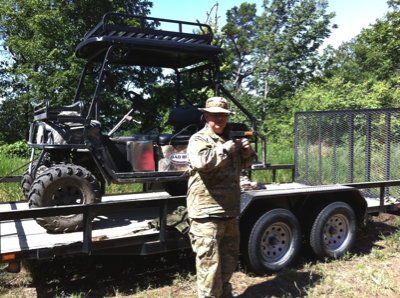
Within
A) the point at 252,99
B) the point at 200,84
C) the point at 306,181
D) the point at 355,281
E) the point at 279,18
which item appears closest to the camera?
the point at 355,281

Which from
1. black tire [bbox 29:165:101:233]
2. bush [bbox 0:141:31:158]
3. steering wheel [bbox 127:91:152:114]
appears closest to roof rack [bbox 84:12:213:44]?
steering wheel [bbox 127:91:152:114]

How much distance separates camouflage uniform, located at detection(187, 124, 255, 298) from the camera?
318cm

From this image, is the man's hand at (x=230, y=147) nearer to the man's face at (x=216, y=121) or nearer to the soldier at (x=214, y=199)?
the soldier at (x=214, y=199)

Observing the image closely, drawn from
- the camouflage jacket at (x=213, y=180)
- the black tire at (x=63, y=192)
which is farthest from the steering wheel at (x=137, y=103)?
the camouflage jacket at (x=213, y=180)

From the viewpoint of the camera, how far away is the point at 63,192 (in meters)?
4.26

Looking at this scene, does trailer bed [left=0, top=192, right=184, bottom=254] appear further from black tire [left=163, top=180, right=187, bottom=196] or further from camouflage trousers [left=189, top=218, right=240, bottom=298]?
black tire [left=163, top=180, right=187, bottom=196]

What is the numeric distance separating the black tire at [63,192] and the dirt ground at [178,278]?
0.62 meters

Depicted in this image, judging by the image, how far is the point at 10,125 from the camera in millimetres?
16516

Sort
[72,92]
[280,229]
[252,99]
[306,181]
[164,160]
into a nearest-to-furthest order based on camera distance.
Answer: [280,229] < [164,160] < [306,181] < [72,92] < [252,99]

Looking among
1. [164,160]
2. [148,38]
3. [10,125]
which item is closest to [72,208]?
[164,160]

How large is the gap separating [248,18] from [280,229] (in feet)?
98.5

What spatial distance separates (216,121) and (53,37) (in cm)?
1107

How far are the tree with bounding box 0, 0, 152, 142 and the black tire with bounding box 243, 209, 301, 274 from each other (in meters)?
6.73

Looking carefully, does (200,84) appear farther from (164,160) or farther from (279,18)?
(279,18)
